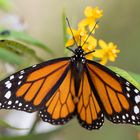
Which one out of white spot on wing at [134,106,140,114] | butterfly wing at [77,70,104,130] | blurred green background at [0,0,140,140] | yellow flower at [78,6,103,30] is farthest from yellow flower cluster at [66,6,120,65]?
blurred green background at [0,0,140,140]

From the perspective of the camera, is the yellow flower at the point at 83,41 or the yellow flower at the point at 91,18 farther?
the yellow flower at the point at 91,18

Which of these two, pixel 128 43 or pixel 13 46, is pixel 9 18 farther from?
pixel 128 43

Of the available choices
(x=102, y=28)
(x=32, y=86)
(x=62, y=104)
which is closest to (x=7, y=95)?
(x=32, y=86)

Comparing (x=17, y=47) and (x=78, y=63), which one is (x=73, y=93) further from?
(x=17, y=47)

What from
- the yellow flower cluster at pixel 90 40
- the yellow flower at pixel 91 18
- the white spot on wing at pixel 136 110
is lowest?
the white spot on wing at pixel 136 110

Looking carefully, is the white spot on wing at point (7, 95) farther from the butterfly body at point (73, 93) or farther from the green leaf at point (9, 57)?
the green leaf at point (9, 57)

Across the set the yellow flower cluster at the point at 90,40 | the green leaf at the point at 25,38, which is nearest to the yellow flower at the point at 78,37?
the yellow flower cluster at the point at 90,40

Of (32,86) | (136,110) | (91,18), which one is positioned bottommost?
(136,110)

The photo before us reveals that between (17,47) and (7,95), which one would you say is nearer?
(7,95)
